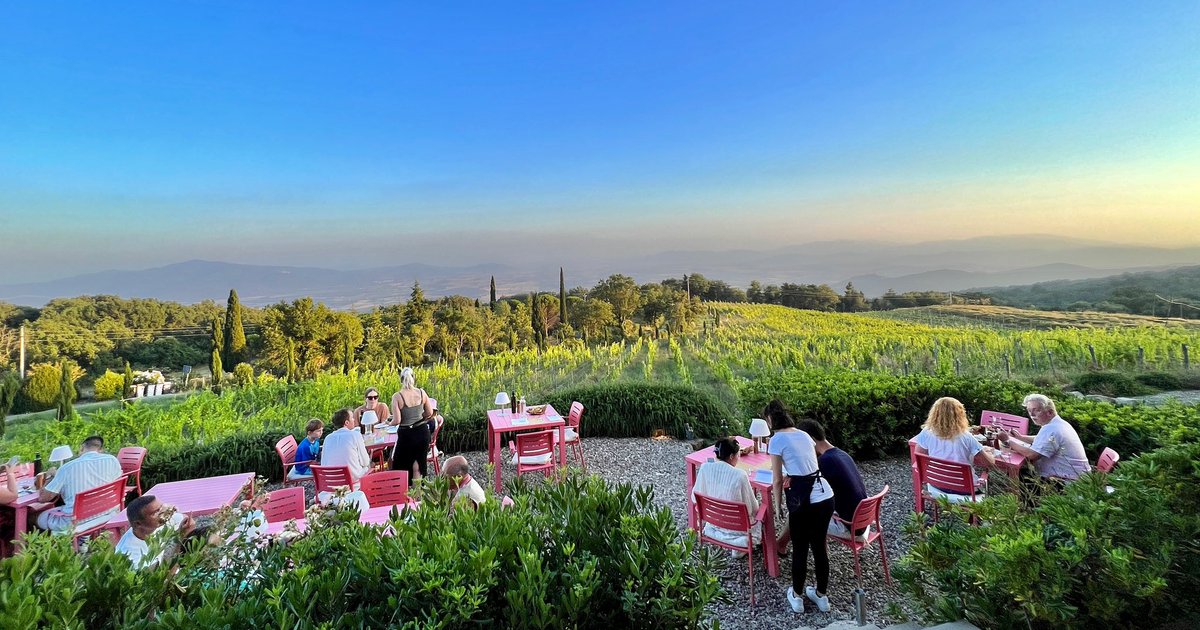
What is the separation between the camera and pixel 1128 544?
206 centimetres

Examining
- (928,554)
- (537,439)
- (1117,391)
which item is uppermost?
(928,554)

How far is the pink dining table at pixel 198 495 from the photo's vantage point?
13.8 feet

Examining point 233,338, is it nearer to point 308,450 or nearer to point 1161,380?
point 308,450

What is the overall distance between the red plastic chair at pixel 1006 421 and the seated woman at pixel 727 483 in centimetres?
399

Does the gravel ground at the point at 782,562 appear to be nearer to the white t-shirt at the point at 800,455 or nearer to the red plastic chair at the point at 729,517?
the red plastic chair at the point at 729,517

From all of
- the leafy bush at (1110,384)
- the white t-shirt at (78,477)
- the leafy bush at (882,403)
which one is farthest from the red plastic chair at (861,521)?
the leafy bush at (1110,384)

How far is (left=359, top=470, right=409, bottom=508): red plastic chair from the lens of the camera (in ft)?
13.7

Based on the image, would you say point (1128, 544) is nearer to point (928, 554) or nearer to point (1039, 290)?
point (928, 554)

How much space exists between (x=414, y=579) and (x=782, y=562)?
366 centimetres

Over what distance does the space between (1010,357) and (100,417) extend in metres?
18.4

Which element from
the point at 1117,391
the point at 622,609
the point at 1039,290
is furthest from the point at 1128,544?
the point at 1039,290

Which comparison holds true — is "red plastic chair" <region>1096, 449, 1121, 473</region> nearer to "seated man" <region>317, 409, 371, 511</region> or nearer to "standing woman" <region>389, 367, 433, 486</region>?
"standing woman" <region>389, 367, 433, 486</region>

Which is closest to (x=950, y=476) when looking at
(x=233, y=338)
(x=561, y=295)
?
(x=561, y=295)

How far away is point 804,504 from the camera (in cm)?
358
